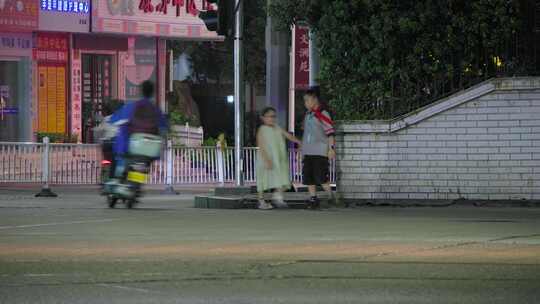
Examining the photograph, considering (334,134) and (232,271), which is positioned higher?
(334,134)

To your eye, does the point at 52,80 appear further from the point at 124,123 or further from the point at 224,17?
the point at 124,123

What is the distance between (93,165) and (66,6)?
25.7 ft

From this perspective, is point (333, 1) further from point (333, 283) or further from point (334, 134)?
point (333, 283)

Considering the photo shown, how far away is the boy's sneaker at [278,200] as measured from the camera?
653 inches

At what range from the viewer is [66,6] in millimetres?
30047

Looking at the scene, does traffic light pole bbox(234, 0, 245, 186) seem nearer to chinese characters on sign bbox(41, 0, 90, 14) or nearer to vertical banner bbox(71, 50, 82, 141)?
chinese characters on sign bbox(41, 0, 90, 14)

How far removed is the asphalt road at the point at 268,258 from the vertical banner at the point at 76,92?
16.6 metres

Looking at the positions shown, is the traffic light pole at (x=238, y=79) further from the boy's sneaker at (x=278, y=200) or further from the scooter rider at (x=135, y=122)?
the scooter rider at (x=135, y=122)

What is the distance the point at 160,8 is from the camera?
32281mm

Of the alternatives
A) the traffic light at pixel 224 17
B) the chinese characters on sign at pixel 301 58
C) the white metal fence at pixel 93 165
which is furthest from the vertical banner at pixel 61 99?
the traffic light at pixel 224 17

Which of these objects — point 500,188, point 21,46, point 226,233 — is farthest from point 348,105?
point 21,46

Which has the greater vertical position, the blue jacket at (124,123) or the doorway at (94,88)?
the doorway at (94,88)

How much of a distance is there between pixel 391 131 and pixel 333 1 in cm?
255

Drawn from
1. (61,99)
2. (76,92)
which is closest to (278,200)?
(61,99)
